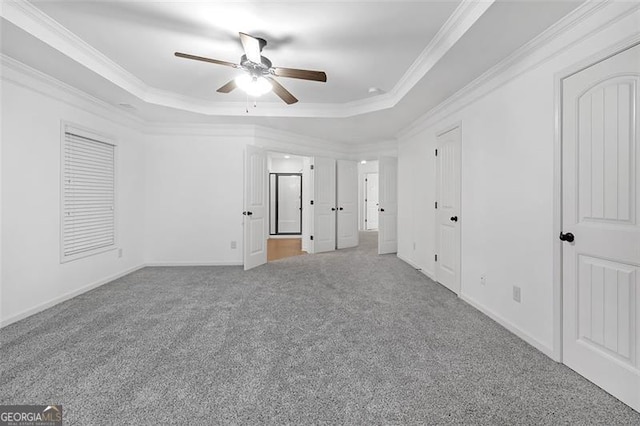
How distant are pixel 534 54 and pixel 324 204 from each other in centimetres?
459

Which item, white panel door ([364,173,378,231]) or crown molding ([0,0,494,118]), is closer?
crown molding ([0,0,494,118])

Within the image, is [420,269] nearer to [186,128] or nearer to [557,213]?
[557,213]

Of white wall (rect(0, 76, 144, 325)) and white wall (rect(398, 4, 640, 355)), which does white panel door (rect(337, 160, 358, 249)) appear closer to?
white wall (rect(398, 4, 640, 355))

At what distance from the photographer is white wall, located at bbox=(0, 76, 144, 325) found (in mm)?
2701

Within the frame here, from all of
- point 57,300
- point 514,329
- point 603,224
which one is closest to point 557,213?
point 603,224

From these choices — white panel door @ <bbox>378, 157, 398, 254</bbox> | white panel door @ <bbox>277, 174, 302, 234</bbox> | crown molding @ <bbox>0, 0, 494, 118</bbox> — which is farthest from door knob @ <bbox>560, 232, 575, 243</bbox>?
white panel door @ <bbox>277, 174, 302, 234</bbox>

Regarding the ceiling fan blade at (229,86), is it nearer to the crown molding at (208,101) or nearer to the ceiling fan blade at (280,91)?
the ceiling fan blade at (280,91)

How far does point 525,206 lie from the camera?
2410mm

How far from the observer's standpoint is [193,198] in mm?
5008

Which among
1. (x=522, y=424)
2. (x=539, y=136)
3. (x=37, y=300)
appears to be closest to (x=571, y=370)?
(x=522, y=424)

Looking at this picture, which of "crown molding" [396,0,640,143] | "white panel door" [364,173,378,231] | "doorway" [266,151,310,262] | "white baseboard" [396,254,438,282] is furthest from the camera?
"white panel door" [364,173,378,231]

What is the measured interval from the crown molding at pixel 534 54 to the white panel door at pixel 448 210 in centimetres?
39

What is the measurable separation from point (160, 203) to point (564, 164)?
17.4ft

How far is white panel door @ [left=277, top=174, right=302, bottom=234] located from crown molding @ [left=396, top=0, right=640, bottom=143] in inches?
221
